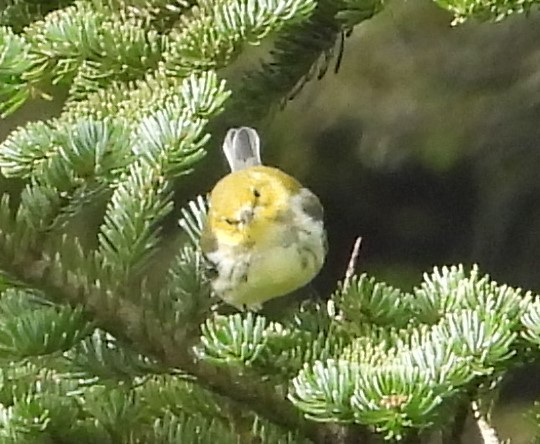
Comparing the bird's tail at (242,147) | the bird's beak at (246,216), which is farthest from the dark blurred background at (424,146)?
the bird's beak at (246,216)

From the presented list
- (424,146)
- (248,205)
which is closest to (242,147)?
(248,205)

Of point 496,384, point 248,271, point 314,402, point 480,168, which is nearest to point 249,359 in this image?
point 314,402

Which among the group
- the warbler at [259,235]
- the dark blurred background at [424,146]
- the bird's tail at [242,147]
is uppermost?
the bird's tail at [242,147]

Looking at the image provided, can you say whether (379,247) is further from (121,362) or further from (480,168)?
(121,362)

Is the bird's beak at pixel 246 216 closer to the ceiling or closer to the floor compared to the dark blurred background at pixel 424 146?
closer to the ceiling

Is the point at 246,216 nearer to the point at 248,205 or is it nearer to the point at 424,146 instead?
the point at 248,205

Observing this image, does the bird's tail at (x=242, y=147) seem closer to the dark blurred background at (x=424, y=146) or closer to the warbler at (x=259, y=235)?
the warbler at (x=259, y=235)

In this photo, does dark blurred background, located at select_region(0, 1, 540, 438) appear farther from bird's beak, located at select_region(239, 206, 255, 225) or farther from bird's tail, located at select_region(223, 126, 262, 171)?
bird's beak, located at select_region(239, 206, 255, 225)

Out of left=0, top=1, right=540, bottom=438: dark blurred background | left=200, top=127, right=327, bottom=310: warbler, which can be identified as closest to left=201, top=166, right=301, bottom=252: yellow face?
left=200, top=127, right=327, bottom=310: warbler
